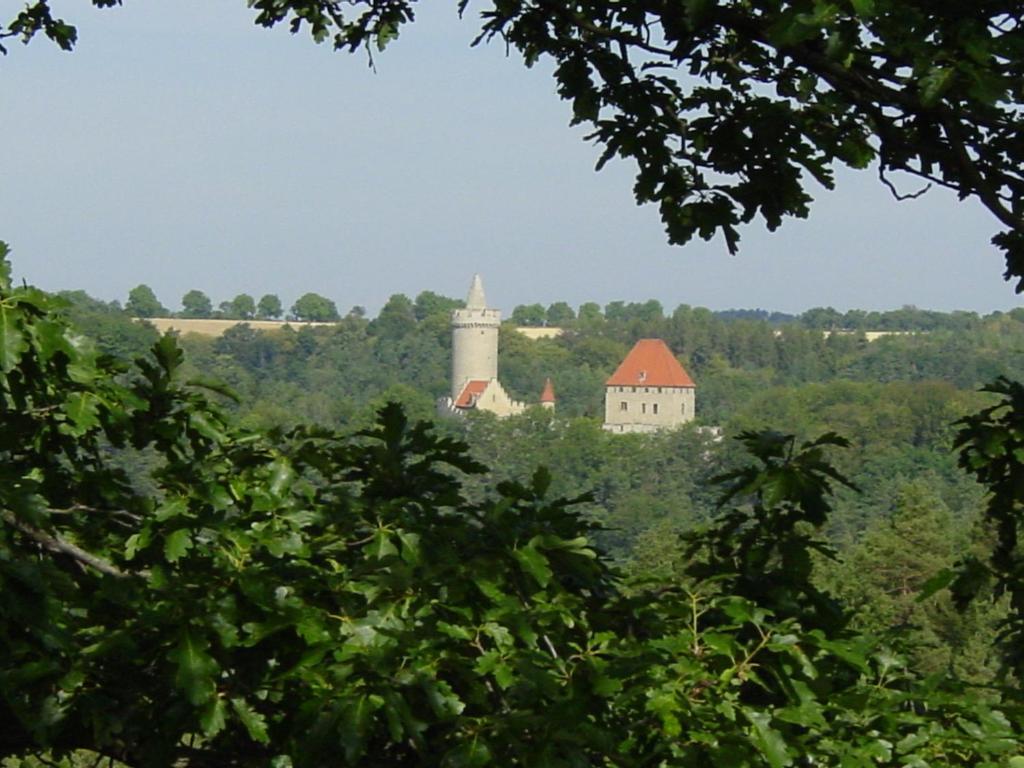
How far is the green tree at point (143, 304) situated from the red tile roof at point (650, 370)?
5146 centimetres

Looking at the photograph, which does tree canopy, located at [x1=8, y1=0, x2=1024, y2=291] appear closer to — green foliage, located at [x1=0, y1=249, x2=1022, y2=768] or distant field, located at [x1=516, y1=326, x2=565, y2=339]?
green foliage, located at [x1=0, y1=249, x2=1022, y2=768]

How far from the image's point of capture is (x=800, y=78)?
13.3 feet

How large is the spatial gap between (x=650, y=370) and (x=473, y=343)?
494 inches

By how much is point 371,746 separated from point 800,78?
170 centimetres

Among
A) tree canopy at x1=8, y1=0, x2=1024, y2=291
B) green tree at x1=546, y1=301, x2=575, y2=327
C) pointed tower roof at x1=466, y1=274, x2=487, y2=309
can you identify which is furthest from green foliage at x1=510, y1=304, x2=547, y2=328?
tree canopy at x1=8, y1=0, x2=1024, y2=291

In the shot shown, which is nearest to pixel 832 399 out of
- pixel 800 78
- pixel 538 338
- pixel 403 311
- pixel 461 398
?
pixel 461 398

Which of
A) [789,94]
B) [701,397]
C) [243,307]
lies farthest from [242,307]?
Answer: [789,94]

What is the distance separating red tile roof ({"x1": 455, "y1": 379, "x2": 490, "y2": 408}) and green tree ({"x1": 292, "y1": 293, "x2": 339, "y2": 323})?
182ft

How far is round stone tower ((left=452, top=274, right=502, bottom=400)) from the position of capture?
125562mm

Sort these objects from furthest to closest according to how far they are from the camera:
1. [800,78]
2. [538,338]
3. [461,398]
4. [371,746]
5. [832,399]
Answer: [538,338]
[461,398]
[832,399]
[800,78]
[371,746]

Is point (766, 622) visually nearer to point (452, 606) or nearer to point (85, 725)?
point (452, 606)

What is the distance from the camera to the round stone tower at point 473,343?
125562 millimetres

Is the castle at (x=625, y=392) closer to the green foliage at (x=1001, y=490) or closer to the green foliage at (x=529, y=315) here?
the green foliage at (x=529, y=315)

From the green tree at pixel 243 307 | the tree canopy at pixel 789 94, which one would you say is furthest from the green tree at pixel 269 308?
the tree canopy at pixel 789 94
